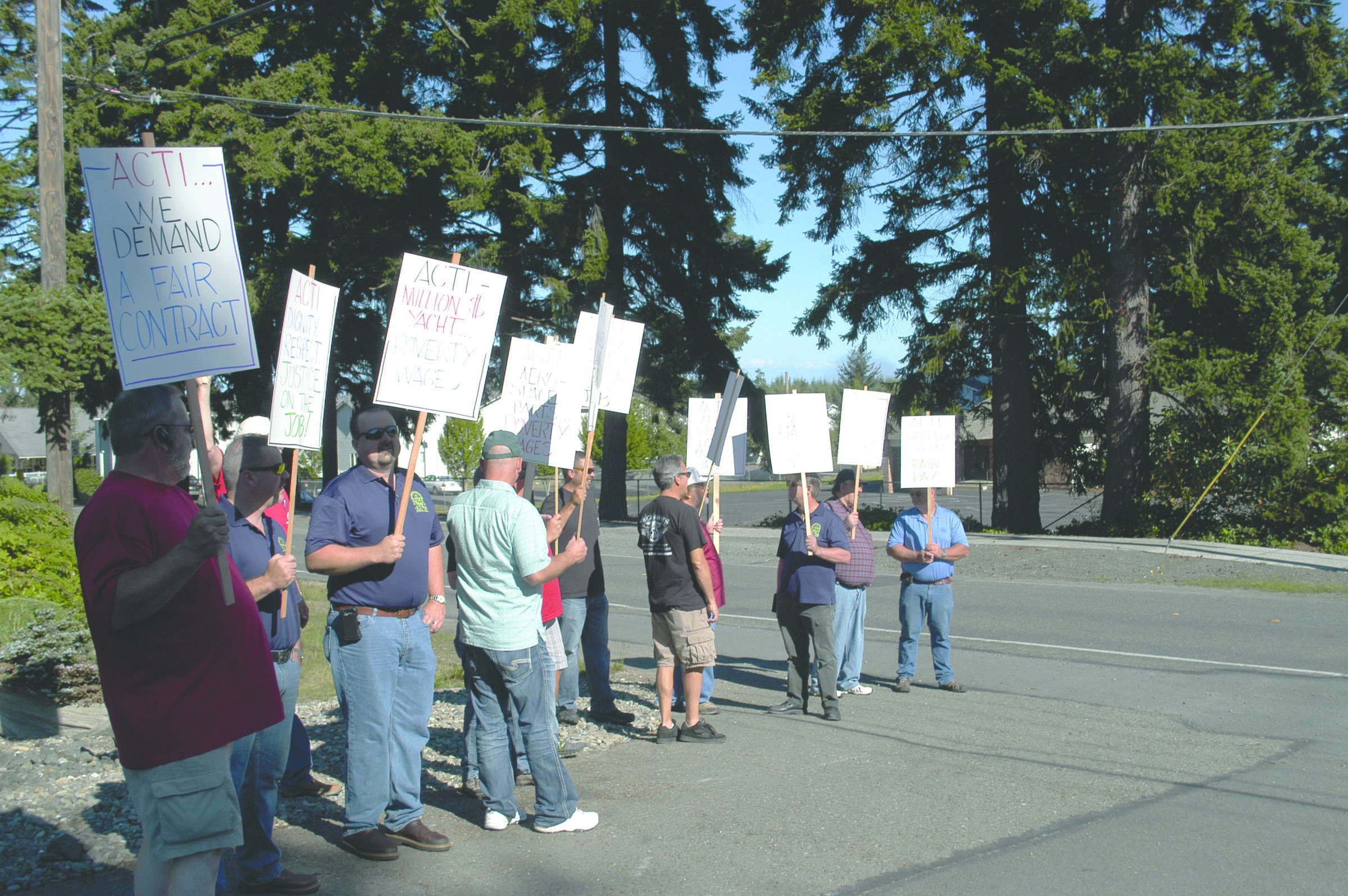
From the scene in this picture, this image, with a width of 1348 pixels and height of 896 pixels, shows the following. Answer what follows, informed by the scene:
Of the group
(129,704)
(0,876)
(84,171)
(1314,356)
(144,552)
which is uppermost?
(1314,356)

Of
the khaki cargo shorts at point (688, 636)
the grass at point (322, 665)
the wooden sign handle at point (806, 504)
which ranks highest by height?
the wooden sign handle at point (806, 504)

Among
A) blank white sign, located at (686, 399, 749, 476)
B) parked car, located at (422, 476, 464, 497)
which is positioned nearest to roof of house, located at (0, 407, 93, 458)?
parked car, located at (422, 476, 464, 497)

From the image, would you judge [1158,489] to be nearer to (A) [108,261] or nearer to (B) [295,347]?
(B) [295,347]

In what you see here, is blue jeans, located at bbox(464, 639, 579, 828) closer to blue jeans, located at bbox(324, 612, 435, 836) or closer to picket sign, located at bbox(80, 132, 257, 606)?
blue jeans, located at bbox(324, 612, 435, 836)

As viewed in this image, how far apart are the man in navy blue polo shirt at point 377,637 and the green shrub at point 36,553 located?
487 centimetres

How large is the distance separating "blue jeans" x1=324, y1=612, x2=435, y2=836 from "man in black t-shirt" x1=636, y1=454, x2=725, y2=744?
210 cm

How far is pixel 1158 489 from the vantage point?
67.7 ft

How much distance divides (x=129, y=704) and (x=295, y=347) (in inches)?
98.1

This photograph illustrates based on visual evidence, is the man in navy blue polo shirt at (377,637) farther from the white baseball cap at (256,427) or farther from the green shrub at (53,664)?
the green shrub at (53,664)

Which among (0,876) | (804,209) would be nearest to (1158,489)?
(804,209)

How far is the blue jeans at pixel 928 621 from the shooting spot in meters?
8.06

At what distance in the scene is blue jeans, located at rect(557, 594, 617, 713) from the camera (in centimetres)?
693

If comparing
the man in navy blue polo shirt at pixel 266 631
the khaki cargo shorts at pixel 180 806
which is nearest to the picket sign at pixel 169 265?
the man in navy blue polo shirt at pixel 266 631

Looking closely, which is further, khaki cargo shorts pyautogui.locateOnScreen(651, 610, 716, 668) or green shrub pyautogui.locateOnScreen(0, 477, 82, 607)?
green shrub pyautogui.locateOnScreen(0, 477, 82, 607)
